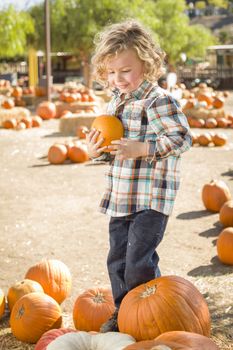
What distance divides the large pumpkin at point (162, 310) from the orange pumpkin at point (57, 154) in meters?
7.23

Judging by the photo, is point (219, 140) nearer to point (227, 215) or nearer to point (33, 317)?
point (227, 215)

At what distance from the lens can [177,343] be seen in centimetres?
258

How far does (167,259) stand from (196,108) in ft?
41.9

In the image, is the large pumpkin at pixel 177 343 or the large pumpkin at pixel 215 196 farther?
the large pumpkin at pixel 215 196

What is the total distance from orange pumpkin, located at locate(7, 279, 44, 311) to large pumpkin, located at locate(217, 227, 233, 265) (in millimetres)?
1742

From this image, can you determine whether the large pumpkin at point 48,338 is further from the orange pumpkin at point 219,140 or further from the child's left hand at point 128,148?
the orange pumpkin at point 219,140

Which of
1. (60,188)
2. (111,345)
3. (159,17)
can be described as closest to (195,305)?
(111,345)

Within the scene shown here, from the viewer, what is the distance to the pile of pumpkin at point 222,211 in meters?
5.01

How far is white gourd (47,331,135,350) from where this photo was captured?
2744 mm

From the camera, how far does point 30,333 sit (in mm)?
3609

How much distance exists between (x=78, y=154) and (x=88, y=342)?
24.9ft

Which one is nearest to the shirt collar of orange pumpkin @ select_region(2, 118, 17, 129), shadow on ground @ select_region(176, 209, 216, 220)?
shadow on ground @ select_region(176, 209, 216, 220)

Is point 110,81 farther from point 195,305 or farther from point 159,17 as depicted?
point 159,17

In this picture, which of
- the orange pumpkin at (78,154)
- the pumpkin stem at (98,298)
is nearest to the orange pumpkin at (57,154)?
the orange pumpkin at (78,154)
